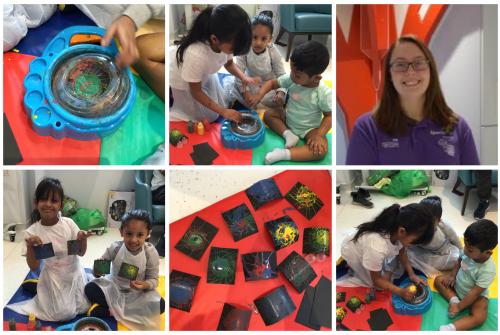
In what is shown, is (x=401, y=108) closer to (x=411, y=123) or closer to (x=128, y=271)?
(x=411, y=123)

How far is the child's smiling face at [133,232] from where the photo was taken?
1477 millimetres

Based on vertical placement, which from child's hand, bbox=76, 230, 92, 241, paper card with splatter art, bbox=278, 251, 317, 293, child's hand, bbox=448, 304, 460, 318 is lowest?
child's hand, bbox=448, 304, 460, 318

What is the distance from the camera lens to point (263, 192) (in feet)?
5.08

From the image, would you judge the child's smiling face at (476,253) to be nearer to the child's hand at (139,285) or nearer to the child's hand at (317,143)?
the child's hand at (317,143)

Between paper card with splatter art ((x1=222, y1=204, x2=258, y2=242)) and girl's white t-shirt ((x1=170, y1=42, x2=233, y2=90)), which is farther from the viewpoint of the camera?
paper card with splatter art ((x1=222, y1=204, x2=258, y2=242))

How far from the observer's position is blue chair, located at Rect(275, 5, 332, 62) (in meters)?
1.41

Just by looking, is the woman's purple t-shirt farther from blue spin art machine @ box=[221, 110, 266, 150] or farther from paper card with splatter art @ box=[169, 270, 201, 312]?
paper card with splatter art @ box=[169, 270, 201, 312]

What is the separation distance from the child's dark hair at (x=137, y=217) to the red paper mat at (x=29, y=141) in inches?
6.3

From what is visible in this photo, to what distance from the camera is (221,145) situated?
4.81 feet

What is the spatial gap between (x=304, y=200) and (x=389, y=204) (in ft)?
0.75

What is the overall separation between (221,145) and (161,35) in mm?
330

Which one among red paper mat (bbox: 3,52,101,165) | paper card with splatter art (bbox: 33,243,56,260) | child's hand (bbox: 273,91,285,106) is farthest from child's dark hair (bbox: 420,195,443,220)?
paper card with splatter art (bbox: 33,243,56,260)

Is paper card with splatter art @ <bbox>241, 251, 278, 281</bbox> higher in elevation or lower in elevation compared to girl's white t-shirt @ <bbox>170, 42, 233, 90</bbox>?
lower

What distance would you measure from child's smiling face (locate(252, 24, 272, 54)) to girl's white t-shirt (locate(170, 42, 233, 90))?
7 centimetres
